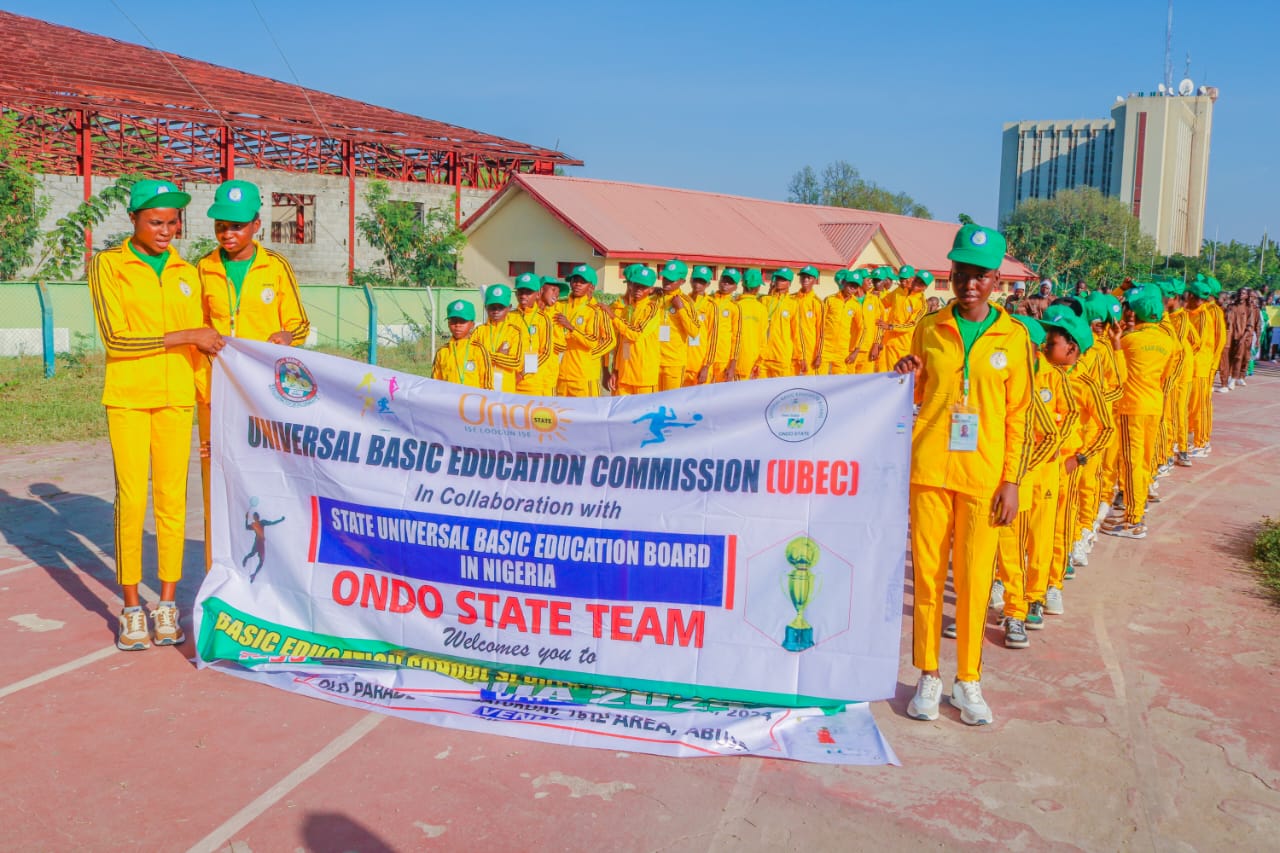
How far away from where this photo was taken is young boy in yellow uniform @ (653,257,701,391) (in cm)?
1170

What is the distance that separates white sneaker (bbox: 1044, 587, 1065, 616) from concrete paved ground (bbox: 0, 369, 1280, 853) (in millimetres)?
557

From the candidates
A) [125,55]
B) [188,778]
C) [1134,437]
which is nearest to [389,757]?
[188,778]

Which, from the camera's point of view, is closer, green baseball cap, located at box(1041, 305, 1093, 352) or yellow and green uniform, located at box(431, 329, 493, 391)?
green baseball cap, located at box(1041, 305, 1093, 352)

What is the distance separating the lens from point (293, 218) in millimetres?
34156

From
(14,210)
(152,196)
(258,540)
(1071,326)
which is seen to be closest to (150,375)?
(152,196)

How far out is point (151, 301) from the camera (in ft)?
18.9

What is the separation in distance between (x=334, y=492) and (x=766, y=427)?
2.13 m

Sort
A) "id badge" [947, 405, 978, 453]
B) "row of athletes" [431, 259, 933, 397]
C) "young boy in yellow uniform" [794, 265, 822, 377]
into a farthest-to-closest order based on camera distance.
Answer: "young boy in yellow uniform" [794, 265, 822, 377]
"row of athletes" [431, 259, 933, 397]
"id badge" [947, 405, 978, 453]

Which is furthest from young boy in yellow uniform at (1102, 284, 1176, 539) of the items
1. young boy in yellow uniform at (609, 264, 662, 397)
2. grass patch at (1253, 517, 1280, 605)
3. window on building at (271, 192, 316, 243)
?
window on building at (271, 192, 316, 243)

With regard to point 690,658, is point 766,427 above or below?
above

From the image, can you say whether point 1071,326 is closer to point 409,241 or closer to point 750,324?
point 750,324

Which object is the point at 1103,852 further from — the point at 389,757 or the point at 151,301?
the point at 151,301

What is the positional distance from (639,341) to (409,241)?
22344mm

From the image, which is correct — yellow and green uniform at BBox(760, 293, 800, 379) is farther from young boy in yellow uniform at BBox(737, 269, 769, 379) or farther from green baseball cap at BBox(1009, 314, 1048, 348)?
green baseball cap at BBox(1009, 314, 1048, 348)
